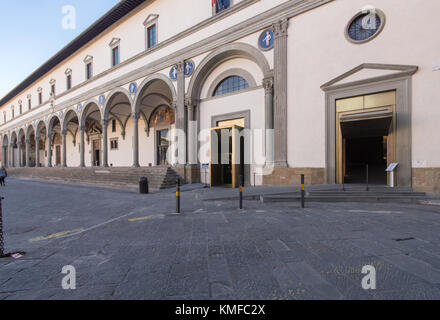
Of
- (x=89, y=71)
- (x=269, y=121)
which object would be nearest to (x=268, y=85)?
(x=269, y=121)

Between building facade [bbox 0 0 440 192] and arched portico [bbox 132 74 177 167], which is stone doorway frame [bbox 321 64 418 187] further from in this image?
arched portico [bbox 132 74 177 167]

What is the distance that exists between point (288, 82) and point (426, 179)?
6763 mm

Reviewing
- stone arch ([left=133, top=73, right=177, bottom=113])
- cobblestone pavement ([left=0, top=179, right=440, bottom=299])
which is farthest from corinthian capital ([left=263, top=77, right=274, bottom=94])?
cobblestone pavement ([left=0, top=179, right=440, bottom=299])

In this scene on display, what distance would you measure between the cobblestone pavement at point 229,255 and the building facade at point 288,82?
3968 mm

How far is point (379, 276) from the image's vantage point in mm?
2289

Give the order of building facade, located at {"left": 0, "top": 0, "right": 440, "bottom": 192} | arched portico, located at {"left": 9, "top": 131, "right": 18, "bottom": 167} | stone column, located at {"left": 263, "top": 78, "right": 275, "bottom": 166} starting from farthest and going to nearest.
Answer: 1. arched portico, located at {"left": 9, "top": 131, "right": 18, "bottom": 167}
2. stone column, located at {"left": 263, "top": 78, "right": 275, "bottom": 166}
3. building facade, located at {"left": 0, "top": 0, "right": 440, "bottom": 192}

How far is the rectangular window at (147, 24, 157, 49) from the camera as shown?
15.3 meters

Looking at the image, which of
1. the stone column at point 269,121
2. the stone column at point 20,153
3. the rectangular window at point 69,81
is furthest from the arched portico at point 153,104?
the stone column at point 20,153

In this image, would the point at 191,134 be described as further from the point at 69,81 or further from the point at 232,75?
the point at 69,81

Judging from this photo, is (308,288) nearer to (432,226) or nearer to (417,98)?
(432,226)

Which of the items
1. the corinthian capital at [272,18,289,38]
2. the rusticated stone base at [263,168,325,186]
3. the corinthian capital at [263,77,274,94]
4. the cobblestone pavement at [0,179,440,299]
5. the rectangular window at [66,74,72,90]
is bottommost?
the cobblestone pavement at [0,179,440,299]

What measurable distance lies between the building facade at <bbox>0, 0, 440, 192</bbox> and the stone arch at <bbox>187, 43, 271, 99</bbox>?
0.22ft
